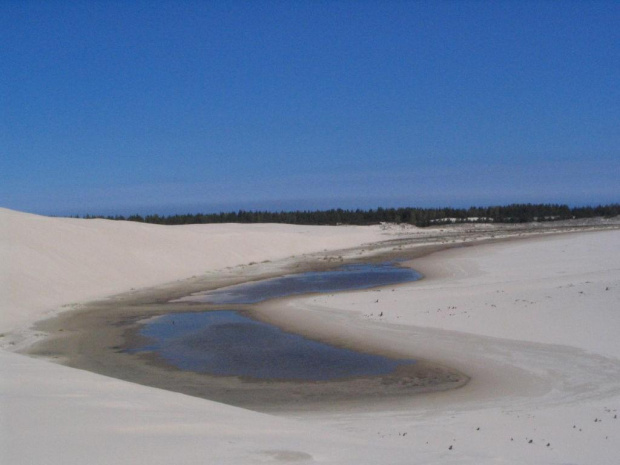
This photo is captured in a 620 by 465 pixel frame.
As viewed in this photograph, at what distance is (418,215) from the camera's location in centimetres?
8350

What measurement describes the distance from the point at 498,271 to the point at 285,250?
18.4m

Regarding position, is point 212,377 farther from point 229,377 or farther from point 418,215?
point 418,215

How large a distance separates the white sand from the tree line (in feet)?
183

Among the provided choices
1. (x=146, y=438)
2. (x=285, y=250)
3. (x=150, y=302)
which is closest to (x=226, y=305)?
(x=150, y=302)

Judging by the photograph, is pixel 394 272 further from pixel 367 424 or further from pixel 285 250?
pixel 367 424

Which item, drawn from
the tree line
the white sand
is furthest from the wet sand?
the tree line

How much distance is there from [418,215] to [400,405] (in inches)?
2983

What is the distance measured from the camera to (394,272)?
28734 mm

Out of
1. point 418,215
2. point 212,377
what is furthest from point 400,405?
point 418,215

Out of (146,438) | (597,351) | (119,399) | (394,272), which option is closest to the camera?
(146,438)

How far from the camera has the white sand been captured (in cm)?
554

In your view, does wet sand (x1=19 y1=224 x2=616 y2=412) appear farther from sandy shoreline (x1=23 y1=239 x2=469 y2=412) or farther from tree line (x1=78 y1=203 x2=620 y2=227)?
tree line (x1=78 y1=203 x2=620 y2=227)

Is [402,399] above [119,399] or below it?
below

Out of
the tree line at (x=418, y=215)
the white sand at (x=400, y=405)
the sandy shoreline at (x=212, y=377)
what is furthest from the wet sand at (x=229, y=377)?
the tree line at (x=418, y=215)
